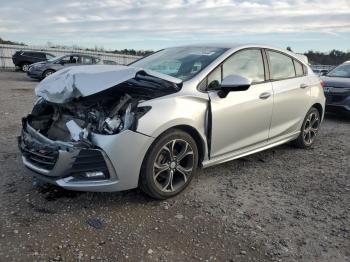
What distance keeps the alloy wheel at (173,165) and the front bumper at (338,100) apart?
247 inches

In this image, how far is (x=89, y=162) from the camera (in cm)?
360

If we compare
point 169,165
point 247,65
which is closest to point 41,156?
point 169,165

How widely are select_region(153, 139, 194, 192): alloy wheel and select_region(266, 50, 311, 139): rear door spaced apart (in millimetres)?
1659

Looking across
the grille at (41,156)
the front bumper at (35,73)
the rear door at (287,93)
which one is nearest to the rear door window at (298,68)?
the rear door at (287,93)

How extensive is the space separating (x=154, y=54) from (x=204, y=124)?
192cm

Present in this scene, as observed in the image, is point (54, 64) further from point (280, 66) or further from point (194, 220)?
point (194, 220)

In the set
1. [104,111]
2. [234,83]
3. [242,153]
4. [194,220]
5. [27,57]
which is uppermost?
[234,83]

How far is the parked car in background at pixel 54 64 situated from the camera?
1841 centimetres

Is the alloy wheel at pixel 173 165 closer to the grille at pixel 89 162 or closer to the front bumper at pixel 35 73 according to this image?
the grille at pixel 89 162

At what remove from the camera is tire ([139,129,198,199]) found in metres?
3.85

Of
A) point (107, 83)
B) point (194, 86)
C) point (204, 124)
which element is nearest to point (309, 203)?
point (204, 124)

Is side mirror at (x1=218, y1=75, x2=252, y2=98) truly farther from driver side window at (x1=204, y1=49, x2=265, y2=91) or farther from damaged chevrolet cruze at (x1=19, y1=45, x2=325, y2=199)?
driver side window at (x1=204, y1=49, x2=265, y2=91)

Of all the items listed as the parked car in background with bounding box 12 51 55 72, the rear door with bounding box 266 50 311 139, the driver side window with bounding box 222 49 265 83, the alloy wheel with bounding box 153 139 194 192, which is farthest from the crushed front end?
the parked car in background with bounding box 12 51 55 72

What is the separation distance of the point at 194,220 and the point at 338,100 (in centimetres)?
690
